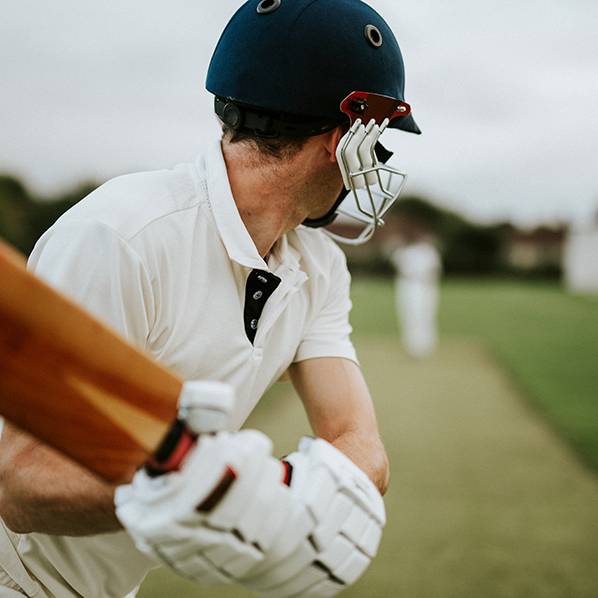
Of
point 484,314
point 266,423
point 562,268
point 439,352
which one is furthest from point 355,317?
point 562,268

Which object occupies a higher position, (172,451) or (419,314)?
(172,451)

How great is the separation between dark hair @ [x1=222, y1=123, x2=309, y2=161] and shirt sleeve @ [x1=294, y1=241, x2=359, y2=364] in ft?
1.55

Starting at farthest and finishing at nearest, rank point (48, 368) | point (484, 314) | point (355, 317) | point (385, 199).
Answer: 1. point (484, 314)
2. point (355, 317)
3. point (385, 199)
4. point (48, 368)

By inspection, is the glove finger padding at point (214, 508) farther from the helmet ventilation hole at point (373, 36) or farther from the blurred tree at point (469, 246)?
the blurred tree at point (469, 246)

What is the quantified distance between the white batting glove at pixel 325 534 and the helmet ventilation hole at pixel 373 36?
119cm

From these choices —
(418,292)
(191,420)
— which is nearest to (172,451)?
(191,420)

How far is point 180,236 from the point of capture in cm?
144

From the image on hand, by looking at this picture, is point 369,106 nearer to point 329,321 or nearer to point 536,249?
point 329,321

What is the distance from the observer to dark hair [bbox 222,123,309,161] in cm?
162

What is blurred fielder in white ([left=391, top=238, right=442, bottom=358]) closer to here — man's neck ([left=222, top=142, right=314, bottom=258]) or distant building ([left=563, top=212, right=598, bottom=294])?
man's neck ([left=222, top=142, right=314, bottom=258])

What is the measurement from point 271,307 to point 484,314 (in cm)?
1817

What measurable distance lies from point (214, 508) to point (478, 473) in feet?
15.0

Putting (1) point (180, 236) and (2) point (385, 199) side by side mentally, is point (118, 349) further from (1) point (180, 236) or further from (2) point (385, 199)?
(2) point (385, 199)

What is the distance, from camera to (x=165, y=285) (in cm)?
140
